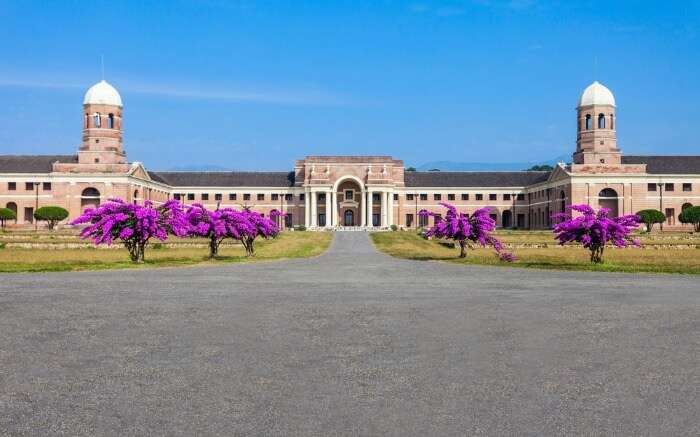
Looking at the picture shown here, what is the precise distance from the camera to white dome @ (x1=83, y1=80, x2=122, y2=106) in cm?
9019

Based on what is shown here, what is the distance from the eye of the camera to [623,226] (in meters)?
35.0

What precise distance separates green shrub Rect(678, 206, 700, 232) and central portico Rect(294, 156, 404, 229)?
39974mm

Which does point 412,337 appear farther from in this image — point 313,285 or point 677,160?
point 677,160

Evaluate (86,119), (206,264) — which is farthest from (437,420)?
(86,119)

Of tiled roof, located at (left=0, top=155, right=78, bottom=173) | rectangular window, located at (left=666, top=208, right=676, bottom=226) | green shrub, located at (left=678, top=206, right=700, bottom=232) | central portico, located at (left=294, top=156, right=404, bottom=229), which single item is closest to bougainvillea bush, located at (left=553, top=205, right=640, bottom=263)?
green shrub, located at (left=678, top=206, right=700, bottom=232)

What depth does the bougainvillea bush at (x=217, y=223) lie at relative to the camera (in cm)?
4000

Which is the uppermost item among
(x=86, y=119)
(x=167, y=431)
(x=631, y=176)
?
(x=86, y=119)

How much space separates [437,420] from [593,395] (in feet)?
7.16

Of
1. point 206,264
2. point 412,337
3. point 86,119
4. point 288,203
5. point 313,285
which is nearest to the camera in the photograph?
point 412,337

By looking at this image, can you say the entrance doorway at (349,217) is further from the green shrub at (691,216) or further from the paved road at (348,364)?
the paved road at (348,364)

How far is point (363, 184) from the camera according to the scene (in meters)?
111

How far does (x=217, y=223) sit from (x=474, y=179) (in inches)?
3209

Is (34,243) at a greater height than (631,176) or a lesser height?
lesser

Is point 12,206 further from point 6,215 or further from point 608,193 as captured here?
point 608,193
